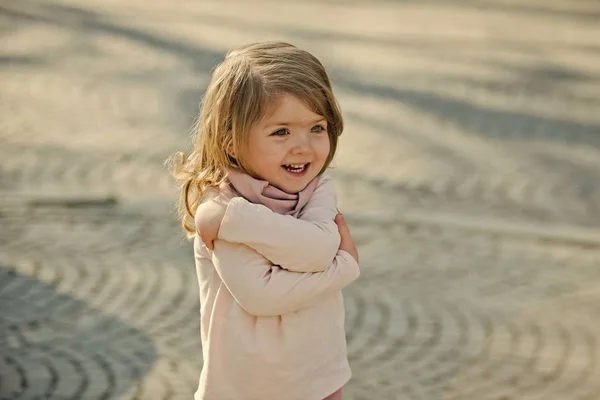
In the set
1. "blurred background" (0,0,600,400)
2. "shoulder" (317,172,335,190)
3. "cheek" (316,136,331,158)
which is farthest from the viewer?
"blurred background" (0,0,600,400)

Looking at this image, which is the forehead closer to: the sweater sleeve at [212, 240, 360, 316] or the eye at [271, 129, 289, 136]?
the eye at [271, 129, 289, 136]

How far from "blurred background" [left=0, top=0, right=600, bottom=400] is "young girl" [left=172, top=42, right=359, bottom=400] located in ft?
6.02

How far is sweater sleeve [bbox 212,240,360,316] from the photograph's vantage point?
316cm

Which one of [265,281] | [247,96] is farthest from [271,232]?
[247,96]

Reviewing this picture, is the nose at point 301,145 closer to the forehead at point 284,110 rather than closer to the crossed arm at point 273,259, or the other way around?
the forehead at point 284,110

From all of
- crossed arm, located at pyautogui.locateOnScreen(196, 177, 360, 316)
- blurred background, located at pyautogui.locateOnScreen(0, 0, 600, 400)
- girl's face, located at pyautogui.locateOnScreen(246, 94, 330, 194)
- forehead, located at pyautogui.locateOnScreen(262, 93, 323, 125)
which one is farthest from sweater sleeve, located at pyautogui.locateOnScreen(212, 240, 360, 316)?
blurred background, located at pyautogui.locateOnScreen(0, 0, 600, 400)

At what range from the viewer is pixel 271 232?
3.15m

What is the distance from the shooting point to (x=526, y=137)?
9.05 metres

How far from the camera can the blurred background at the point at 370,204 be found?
536 centimetres

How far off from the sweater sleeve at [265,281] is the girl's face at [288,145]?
234mm

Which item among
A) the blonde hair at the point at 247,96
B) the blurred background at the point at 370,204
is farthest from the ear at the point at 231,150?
the blurred background at the point at 370,204

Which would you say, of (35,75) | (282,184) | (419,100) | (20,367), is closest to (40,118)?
(35,75)

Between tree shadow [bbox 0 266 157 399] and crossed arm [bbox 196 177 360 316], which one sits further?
tree shadow [bbox 0 266 157 399]

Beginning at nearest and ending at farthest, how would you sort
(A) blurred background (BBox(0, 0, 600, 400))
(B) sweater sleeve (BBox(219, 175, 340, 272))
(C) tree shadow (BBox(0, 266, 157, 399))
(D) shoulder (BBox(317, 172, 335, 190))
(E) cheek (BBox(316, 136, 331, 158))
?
(B) sweater sleeve (BBox(219, 175, 340, 272)) → (E) cheek (BBox(316, 136, 331, 158)) → (D) shoulder (BBox(317, 172, 335, 190)) → (C) tree shadow (BBox(0, 266, 157, 399)) → (A) blurred background (BBox(0, 0, 600, 400))
